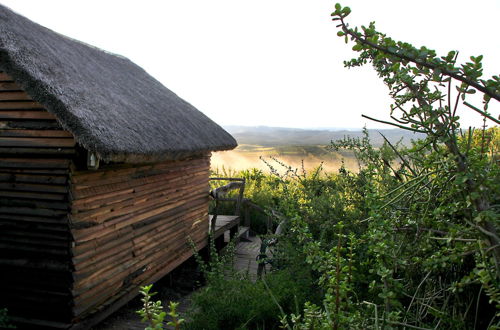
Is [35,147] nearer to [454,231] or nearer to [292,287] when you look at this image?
[292,287]

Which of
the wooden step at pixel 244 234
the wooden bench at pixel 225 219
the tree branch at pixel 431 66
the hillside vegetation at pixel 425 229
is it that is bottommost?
the wooden step at pixel 244 234

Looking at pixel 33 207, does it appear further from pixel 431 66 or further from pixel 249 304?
pixel 431 66

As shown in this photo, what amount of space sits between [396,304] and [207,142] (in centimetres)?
589

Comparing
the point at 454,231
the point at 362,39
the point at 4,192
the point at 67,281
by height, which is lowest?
the point at 67,281

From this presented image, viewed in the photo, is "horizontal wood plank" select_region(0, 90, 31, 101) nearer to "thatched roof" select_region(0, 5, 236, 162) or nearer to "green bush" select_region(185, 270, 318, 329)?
"thatched roof" select_region(0, 5, 236, 162)

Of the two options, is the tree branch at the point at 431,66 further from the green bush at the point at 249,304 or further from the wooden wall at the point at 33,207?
the wooden wall at the point at 33,207

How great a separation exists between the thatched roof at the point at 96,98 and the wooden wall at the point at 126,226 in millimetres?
472

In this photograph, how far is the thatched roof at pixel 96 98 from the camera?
3.82 m

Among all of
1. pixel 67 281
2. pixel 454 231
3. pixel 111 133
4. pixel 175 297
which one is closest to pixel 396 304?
pixel 454 231

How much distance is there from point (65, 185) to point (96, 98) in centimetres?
119

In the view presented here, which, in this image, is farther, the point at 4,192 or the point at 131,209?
the point at 131,209

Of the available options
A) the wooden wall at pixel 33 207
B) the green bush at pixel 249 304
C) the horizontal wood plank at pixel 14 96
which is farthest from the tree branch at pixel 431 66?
the horizontal wood plank at pixel 14 96

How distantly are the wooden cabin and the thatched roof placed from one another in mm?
17

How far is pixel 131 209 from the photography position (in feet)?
16.6
